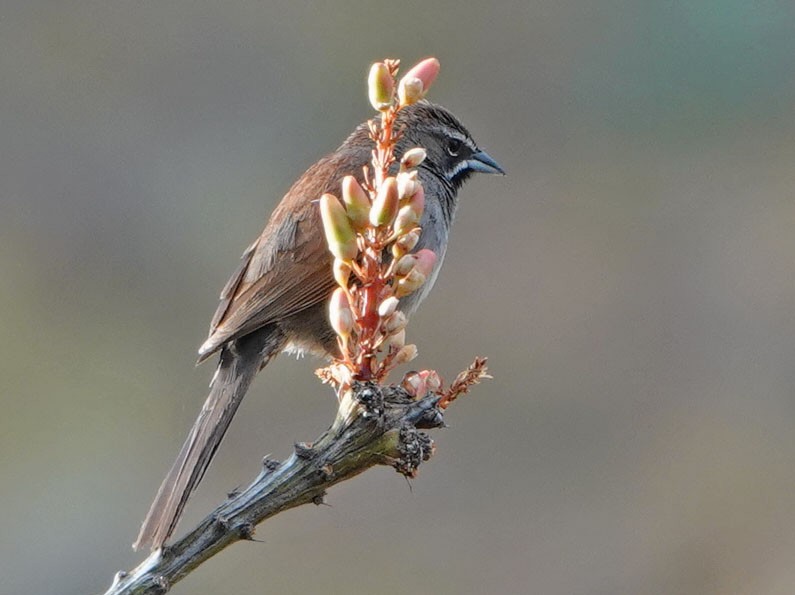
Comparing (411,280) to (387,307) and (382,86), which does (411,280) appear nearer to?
(387,307)

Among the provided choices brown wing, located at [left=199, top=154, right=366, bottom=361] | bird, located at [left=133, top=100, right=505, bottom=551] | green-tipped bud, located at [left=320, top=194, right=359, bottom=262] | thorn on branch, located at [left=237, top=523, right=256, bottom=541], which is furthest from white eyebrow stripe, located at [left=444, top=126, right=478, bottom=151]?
thorn on branch, located at [left=237, top=523, right=256, bottom=541]

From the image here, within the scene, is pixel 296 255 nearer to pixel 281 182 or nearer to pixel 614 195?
pixel 281 182

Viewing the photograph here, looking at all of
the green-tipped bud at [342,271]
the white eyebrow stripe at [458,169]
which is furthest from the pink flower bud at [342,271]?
the white eyebrow stripe at [458,169]

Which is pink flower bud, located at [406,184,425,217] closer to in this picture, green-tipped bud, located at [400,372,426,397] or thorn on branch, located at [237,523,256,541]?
green-tipped bud, located at [400,372,426,397]

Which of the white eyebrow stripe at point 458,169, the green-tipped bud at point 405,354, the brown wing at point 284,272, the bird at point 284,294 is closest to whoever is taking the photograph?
the green-tipped bud at point 405,354

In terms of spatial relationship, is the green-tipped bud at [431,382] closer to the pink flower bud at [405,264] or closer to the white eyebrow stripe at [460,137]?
the pink flower bud at [405,264]

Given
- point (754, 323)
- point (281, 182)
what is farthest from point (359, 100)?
point (754, 323)

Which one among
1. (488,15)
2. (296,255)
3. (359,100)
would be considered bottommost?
(296,255)

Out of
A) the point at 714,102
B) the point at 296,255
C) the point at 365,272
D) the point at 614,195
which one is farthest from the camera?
the point at 714,102
